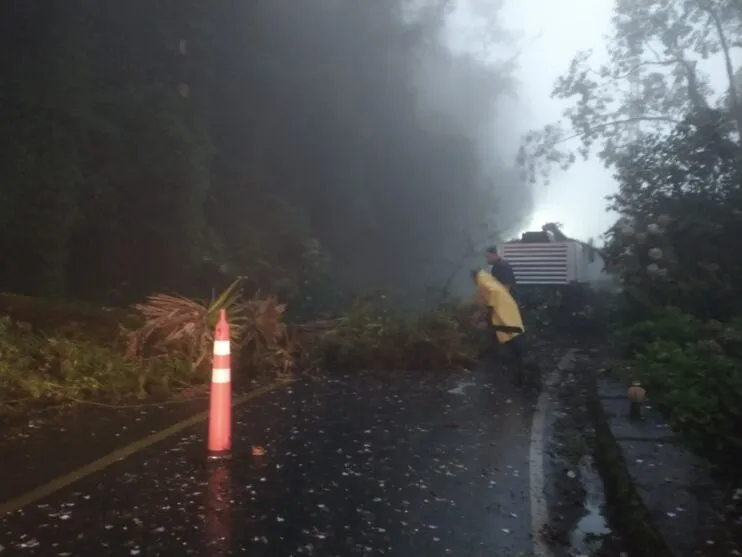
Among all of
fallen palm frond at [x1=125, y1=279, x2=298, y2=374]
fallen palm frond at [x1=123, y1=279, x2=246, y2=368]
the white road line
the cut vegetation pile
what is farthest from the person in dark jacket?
fallen palm frond at [x1=123, y1=279, x2=246, y2=368]

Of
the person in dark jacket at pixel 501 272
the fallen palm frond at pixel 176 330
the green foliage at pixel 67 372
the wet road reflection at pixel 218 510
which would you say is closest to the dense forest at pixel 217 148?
the fallen palm frond at pixel 176 330

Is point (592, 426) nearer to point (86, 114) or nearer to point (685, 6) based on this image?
point (86, 114)

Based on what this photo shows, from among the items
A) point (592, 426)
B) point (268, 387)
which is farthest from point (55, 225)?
point (592, 426)

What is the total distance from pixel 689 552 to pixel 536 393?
17.3ft

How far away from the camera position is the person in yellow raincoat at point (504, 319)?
9.51 m

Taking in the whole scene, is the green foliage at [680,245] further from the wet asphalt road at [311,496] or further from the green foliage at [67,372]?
the green foliage at [67,372]

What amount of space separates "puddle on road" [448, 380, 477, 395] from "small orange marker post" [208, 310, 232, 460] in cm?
384

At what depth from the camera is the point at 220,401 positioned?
224 inches

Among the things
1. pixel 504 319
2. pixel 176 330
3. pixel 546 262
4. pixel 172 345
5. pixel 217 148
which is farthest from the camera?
pixel 217 148

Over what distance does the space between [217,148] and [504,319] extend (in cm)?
1471

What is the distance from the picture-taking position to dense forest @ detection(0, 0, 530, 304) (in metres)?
13.1

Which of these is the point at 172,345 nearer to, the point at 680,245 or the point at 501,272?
the point at 501,272

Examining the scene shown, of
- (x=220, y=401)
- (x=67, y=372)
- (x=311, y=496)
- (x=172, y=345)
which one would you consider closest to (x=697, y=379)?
(x=311, y=496)

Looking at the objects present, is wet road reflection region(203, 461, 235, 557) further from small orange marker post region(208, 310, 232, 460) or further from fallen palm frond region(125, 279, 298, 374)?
fallen palm frond region(125, 279, 298, 374)
